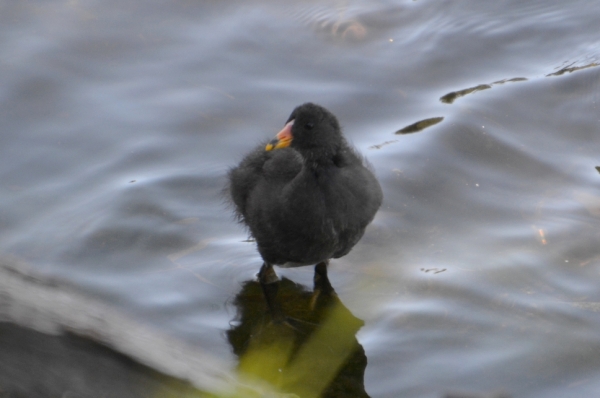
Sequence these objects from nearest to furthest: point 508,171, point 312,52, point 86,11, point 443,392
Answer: point 443,392
point 508,171
point 312,52
point 86,11

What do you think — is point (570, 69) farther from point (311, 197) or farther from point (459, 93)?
point (311, 197)

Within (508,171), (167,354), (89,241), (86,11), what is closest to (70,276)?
(89,241)

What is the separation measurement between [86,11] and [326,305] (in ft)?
16.8

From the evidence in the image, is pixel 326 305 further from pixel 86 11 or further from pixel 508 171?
pixel 86 11

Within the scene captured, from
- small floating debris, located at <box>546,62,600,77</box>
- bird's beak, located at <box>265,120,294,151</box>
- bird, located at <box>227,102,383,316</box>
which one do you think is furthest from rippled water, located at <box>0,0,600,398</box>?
bird's beak, located at <box>265,120,294,151</box>

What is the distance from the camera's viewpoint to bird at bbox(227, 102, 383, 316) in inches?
171

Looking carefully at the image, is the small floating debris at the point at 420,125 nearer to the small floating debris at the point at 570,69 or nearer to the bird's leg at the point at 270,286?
the small floating debris at the point at 570,69

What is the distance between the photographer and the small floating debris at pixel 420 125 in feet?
20.9

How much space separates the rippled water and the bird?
58 centimetres

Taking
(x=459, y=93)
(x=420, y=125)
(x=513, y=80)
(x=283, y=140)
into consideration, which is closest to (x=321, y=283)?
(x=283, y=140)

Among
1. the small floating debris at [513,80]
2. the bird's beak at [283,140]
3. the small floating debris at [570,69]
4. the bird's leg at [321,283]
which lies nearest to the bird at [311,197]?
the bird's beak at [283,140]

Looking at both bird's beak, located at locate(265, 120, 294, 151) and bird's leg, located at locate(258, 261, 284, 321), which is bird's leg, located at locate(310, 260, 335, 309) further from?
bird's beak, located at locate(265, 120, 294, 151)

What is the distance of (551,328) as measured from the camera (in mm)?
4367

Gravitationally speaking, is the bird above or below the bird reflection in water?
above
